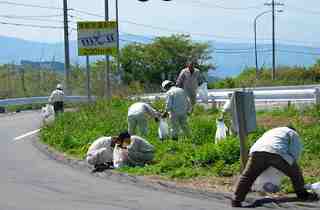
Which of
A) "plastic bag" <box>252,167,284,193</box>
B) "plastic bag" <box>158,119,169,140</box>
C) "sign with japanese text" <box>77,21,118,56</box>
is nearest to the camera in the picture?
"plastic bag" <box>252,167,284,193</box>

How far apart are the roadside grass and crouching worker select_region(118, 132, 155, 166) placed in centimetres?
23

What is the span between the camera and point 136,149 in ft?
52.3

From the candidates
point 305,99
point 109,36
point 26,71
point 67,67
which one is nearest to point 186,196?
point 305,99

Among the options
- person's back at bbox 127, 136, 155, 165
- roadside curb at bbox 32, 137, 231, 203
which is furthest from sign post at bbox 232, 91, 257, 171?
person's back at bbox 127, 136, 155, 165

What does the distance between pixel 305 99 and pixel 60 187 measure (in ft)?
47.0

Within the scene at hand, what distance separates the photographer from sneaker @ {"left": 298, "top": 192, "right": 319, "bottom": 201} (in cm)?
1144

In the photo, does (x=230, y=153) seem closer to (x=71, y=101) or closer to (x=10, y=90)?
(x=71, y=101)

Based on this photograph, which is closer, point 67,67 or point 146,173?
point 146,173

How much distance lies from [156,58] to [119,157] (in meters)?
55.6

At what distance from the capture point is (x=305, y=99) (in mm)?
26359

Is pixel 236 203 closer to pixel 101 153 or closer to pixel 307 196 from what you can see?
pixel 307 196

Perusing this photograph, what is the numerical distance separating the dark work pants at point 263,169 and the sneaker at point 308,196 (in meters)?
0.05

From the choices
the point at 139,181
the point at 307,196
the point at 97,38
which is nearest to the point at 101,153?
the point at 139,181

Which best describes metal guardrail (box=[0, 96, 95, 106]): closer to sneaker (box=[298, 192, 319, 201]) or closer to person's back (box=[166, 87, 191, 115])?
person's back (box=[166, 87, 191, 115])
